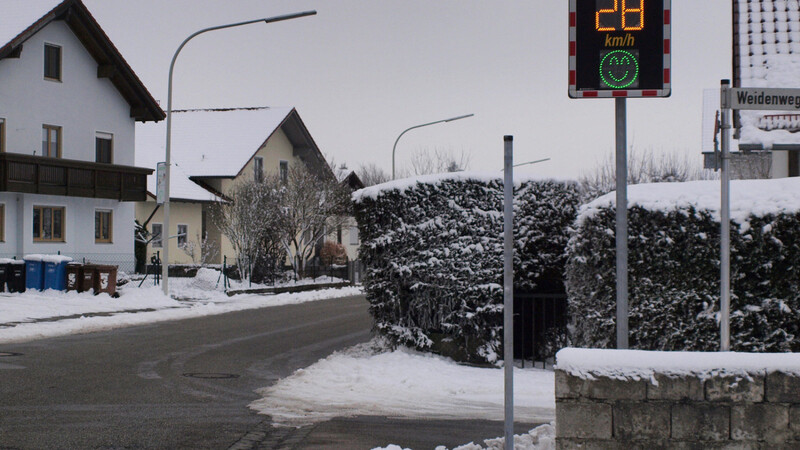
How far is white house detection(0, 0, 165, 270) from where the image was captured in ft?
108

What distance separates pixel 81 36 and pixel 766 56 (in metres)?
25.9

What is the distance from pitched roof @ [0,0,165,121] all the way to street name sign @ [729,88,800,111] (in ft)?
96.9

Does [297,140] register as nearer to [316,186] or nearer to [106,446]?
[316,186]

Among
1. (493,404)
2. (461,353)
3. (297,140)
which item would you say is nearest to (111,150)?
(297,140)

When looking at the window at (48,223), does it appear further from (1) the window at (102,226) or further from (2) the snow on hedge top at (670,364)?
(2) the snow on hedge top at (670,364)

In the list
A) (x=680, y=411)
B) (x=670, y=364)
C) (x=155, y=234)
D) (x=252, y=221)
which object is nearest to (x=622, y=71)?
(x=670, y=364)

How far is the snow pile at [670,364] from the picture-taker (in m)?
6.01

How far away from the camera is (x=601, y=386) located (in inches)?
240

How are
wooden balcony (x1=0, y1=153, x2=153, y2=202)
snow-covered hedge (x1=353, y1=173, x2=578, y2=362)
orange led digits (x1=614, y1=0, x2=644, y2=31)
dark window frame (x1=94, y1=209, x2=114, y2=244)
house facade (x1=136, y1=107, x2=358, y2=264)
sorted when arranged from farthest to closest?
house facade (x1=136, y1=107, x2=358, y2=264)
dark window frame (x1=94, y1=209, x2=114, y2=244)
wooden balcony (x1=0, y1=153, x2=153, y2=202)
snow-covered hedge (x1=353, y1=173, x2=578, y2=362)
orange led digits (x1=614, y1=0, x2=644, y2=31)

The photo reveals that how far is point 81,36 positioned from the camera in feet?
118

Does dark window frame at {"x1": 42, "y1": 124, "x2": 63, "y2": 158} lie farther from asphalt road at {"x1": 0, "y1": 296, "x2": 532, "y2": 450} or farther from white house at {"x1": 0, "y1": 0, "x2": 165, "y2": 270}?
asphalt road at {"x1": 0, "y1": 296, "x2": 532, "y2": 450}

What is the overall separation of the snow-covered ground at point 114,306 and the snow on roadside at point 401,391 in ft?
24.6

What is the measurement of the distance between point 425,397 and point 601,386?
16.9 feet

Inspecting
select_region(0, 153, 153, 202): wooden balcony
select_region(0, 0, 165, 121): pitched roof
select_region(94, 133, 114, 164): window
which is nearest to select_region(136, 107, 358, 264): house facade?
select_region(0, 153, 153, 202): wooden balcony
